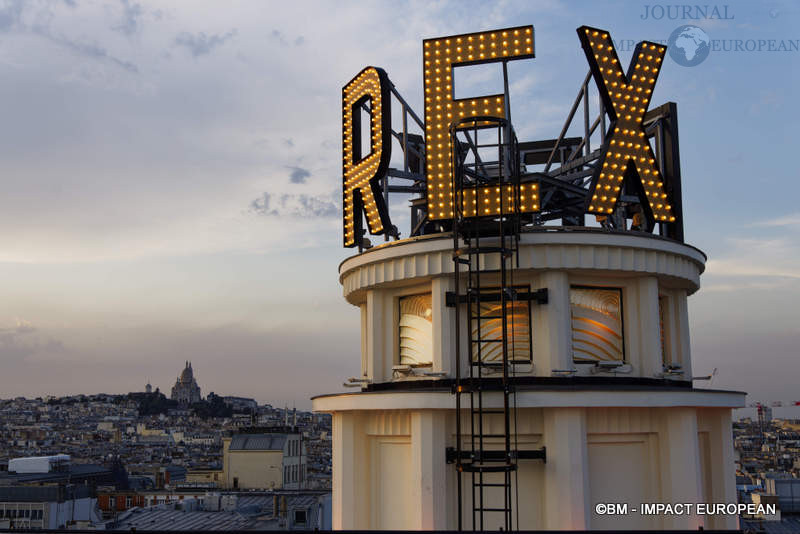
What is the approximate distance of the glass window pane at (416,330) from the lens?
21.8 m

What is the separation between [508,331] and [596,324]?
2369mm

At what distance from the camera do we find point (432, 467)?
19531 millimetres

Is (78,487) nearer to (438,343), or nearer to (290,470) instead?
(290,470)

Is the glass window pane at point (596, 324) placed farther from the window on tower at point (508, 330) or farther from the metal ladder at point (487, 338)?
the metal ladder at point (487, 338)

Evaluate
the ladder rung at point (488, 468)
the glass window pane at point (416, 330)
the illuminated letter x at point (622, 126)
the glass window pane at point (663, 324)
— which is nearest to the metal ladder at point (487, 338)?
the ladder rung at point (488, 468)

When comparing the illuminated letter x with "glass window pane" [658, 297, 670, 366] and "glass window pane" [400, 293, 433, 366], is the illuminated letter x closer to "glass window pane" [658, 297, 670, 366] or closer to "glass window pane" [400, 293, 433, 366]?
"glass window pane" [658, 297, 670, 366]

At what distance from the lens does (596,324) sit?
21109mm

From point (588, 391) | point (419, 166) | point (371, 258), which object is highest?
point (419, 166)

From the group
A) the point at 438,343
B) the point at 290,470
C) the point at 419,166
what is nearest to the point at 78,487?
the point at 290,470

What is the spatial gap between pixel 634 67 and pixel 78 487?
96004 mm

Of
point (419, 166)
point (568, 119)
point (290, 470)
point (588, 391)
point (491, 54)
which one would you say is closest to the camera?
point (588, 391)

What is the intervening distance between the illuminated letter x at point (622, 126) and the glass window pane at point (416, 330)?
544cm

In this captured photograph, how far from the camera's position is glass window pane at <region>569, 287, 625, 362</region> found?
822 inches

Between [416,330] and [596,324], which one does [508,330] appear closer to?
[596,324]
